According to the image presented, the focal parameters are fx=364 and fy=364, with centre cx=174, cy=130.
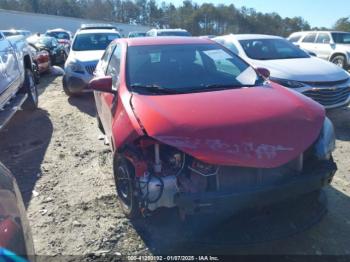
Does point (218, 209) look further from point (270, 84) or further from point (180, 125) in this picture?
point (270, 84)

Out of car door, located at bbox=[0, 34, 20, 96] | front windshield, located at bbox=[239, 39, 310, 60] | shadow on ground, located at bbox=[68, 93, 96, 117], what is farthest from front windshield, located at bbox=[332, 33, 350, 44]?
car door, located at bbox=[0, 34, 20, 96]

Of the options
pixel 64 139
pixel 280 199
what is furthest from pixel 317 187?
pixel 64 139

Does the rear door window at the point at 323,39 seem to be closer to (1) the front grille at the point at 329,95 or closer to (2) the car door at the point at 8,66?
(1) the front grille at the point at 329,95

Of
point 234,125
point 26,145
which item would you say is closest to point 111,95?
point 234,125

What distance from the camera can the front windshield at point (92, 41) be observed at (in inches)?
398

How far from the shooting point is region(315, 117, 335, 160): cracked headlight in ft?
10.2

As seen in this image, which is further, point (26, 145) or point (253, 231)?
point (26, 145)

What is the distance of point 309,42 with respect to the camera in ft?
49.5

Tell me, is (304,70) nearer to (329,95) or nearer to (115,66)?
(329,95)

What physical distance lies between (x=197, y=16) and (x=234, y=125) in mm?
67514

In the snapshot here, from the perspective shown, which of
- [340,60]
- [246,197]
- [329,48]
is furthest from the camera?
[329,48]

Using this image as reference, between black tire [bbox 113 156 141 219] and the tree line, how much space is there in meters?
59.6

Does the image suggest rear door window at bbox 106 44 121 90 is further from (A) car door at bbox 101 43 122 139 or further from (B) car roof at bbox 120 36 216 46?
(B) car roof at bbox 120 36 216 46

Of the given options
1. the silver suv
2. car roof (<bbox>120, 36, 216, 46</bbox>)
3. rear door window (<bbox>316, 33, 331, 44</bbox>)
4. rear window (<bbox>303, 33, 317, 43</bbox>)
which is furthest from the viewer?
rear window (<bbox>303, 33, 317, 43</bbox>)
